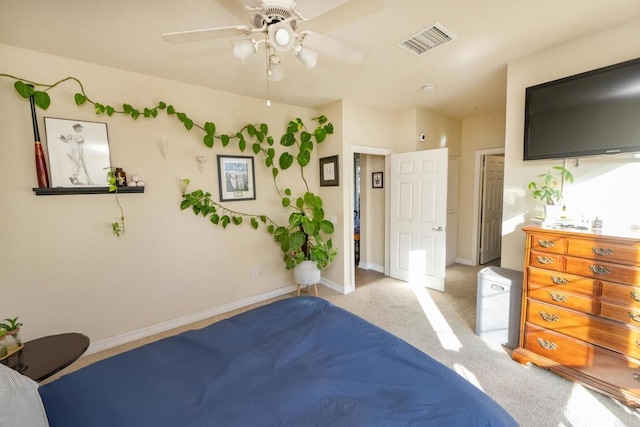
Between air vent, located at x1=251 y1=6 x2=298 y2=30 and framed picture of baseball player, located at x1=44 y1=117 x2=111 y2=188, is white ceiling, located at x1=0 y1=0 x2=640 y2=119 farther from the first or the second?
framed picture of baseball player, located at x1=44 y1=117 x2=111 y2=188

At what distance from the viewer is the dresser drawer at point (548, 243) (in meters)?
1.91

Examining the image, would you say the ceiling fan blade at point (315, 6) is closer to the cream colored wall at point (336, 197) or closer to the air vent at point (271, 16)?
the air vent at point (271, 16)

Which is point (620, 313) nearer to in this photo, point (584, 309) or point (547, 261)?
point (584, 309)

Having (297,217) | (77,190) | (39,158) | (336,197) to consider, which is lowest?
(297,217)

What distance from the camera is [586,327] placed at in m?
1.82

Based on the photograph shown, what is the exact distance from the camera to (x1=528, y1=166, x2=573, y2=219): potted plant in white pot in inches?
84.1

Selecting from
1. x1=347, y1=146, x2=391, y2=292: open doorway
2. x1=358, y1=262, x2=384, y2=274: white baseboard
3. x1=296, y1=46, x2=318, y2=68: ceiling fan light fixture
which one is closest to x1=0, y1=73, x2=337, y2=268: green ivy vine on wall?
x1=347, y1=146, x2=391, y2=292: open doorway

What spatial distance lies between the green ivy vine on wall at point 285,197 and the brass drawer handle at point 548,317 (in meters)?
2.20

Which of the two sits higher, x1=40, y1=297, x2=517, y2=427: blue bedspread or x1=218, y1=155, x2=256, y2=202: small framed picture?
x1=218, y1=155, x2=256, y2=202: small framed picture

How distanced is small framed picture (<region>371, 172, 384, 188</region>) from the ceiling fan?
2.89m

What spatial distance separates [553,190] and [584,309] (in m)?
0.97

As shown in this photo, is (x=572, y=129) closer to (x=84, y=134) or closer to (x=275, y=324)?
(x=275, y=324)

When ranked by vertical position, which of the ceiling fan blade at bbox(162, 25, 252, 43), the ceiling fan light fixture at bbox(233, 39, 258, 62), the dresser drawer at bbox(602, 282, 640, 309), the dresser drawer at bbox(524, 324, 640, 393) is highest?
the ceiling fan blade at bbox(162, 25, 252, 43)

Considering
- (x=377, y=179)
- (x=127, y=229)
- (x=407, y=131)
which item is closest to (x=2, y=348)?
(x=127, y=229)
